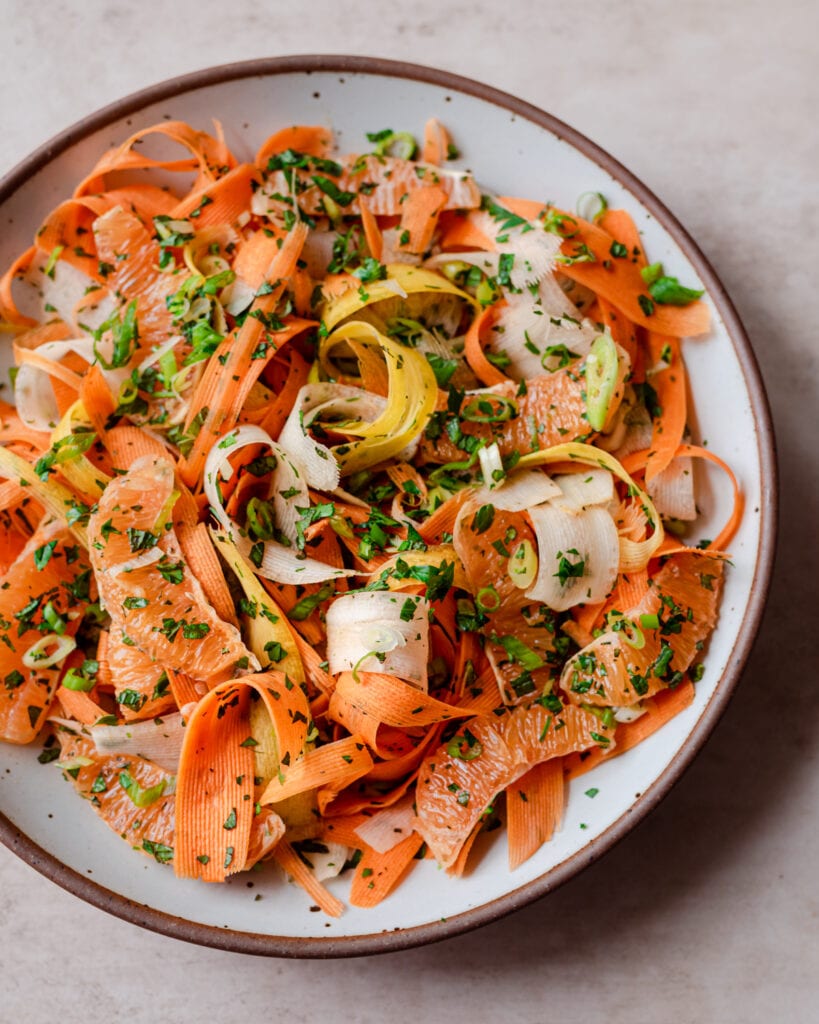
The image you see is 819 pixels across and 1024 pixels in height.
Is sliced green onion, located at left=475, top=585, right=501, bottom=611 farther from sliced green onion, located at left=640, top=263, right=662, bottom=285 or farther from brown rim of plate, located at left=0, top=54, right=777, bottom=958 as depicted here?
sliced green onion, located at left=640, top=263, right=662, bottom=285

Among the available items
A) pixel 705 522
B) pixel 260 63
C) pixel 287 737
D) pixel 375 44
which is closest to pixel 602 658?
pixel 705 522

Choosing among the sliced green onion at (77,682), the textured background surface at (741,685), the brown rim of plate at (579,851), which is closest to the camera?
the brown rim of plate at (579,851)

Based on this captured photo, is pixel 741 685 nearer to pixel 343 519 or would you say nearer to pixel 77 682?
pixel 343 519

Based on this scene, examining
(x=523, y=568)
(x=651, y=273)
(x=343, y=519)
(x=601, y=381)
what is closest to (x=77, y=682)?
(x=343, y=519)

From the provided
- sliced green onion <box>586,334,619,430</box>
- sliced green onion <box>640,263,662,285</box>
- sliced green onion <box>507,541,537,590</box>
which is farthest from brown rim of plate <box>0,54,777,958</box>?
sliced green onion <box>507,541,537,590</box>

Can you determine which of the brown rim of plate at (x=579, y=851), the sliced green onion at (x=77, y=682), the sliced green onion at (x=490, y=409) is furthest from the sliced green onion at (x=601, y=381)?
the sliced green onion at (x=77, y=682)

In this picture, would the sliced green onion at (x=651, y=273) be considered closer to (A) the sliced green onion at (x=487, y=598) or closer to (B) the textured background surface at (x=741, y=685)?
(B) the textured background surface at (x=741, y=685)
